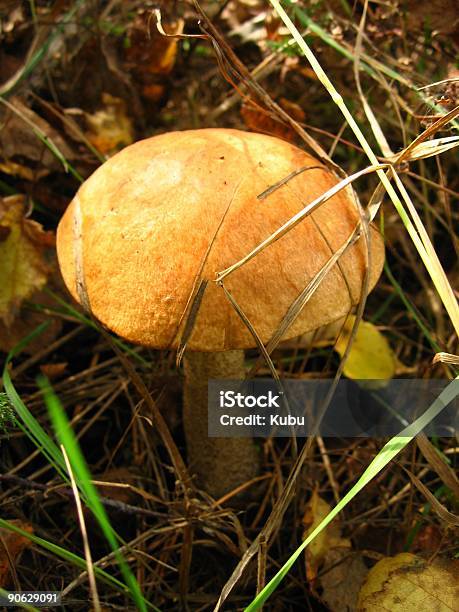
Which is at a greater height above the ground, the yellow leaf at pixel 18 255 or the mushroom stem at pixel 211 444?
the yellow leaf at pixel 18 255

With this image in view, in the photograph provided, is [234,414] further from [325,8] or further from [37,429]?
[325,8]

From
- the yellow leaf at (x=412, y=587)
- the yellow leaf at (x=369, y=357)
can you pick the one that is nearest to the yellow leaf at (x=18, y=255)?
the yellow leaf at (x=369, y=357)

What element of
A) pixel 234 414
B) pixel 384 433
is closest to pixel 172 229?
pixel 234 414

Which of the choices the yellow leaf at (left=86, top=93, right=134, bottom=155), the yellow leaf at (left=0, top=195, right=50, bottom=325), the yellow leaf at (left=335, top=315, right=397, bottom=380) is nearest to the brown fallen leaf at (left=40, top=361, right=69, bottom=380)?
the yellow leaf at (left=0, top=195, right=50, bottom=325)

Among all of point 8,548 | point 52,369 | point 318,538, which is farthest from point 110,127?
point 318,538

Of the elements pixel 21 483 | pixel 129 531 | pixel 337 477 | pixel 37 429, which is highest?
pixel 37 429

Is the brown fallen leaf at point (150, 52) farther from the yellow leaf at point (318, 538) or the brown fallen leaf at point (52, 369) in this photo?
the yellow leaf at point (318, 538)
